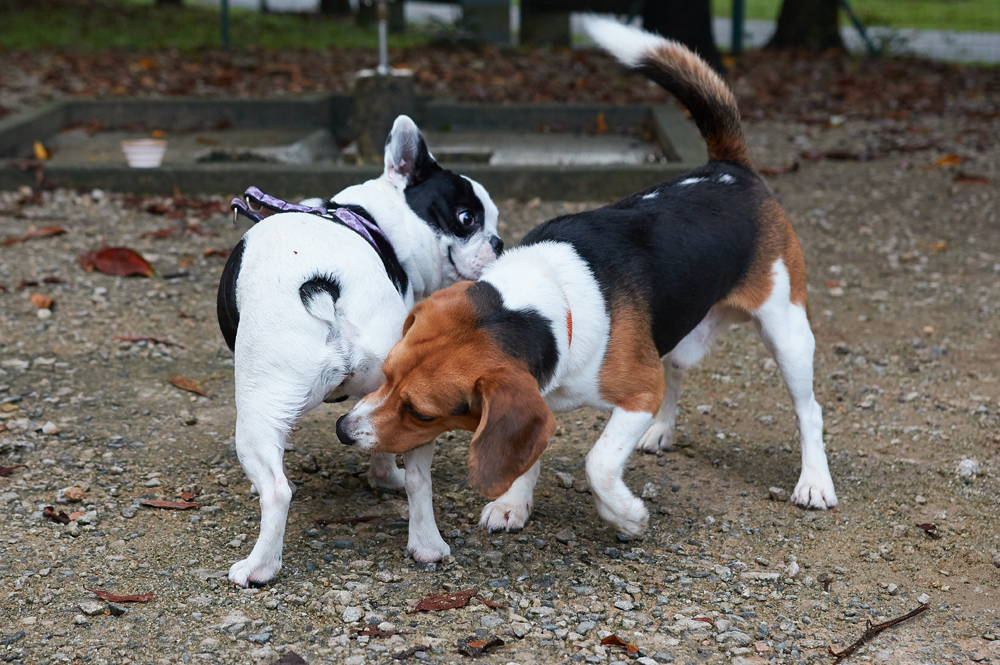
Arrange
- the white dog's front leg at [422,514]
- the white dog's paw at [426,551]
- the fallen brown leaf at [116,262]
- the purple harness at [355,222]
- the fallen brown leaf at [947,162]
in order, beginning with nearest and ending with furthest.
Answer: the white dog's front leg at [422,514] < the white dog's paw at [426,551] < the purple harness at [355,222] < the fallen brown leaf at [116,262] < the fallen brown leaf at [947,162]

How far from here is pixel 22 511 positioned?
3621mm

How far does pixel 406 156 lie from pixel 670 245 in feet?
3.69

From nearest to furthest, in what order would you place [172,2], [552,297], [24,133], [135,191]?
1. [552,297]
2. [135,191]
3. [24,133]
4. [172,2]

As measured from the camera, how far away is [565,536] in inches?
147

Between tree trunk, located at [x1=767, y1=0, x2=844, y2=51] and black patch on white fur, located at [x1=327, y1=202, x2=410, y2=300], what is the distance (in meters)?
14.0

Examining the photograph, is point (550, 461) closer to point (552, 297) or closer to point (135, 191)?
point (552, 297)

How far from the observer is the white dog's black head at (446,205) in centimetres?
391

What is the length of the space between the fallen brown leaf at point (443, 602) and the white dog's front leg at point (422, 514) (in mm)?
231

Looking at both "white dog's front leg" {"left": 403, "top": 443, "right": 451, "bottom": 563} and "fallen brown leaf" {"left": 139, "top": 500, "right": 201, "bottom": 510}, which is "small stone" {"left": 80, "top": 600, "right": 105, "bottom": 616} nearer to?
"fallen brown leaf" {"left": 139, "top": 500, "right": 201, "bottom": 510}

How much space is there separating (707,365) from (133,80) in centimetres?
1003

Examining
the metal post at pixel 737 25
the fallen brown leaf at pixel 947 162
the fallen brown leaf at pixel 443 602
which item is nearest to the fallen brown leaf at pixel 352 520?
the fallen brown leaf at pixel 443 602

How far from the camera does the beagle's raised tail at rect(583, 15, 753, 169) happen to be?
416 cm

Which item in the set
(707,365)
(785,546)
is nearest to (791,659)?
(785,546)

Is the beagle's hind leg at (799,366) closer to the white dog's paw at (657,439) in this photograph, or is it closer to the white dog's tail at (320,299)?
the white dog's paw at (657,439)
